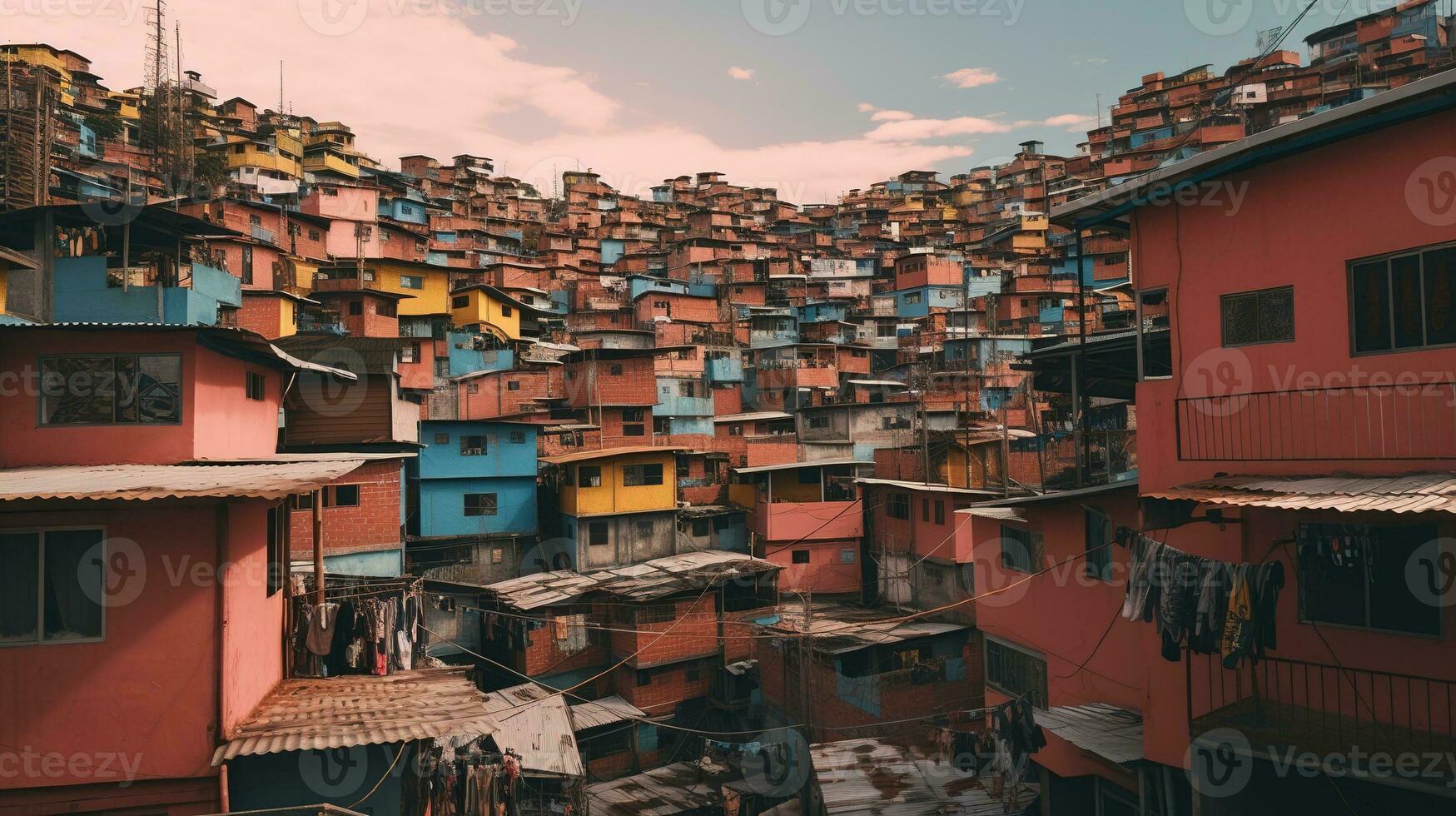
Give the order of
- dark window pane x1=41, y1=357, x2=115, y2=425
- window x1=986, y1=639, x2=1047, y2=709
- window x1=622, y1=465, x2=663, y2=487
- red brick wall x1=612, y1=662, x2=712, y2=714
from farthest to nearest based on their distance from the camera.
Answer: window x1=622, y1=465, x2=663, y2=487, red brick wall x1=612, y1=662, x2=712, y2=714, window x1=986, y1=639, x2=1047, y2=709, dark window pane x1=41, y1=357, x2=115, y2=425

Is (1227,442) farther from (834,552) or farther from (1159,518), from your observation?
(834,552)

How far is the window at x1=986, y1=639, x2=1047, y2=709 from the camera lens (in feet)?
61.5

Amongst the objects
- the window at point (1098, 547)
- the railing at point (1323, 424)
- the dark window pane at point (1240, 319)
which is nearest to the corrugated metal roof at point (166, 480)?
the railing at point (1323, 424)

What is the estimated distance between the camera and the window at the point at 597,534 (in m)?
34.1

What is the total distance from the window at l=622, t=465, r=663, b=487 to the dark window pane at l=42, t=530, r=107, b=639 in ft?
81.8

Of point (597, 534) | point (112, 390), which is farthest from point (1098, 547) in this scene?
point (597, 534)

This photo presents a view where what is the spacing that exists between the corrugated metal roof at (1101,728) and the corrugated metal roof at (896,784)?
333cm

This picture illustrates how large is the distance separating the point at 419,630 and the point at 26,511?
6.66m

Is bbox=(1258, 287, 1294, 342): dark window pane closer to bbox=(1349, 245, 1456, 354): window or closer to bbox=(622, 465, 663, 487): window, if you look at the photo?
bbox=(1349, 245, 1456, 354): window

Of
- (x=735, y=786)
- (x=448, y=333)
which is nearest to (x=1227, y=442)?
(x=735, y=786)

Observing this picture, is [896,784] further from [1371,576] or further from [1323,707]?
[1371,576]

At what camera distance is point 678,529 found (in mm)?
36875

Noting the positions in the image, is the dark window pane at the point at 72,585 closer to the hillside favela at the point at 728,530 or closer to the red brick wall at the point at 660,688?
the hillside favela at the point at 728,530

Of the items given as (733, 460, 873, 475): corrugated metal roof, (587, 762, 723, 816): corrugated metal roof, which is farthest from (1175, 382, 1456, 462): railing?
(733, 460, 873, 475): corrugated metal roof
